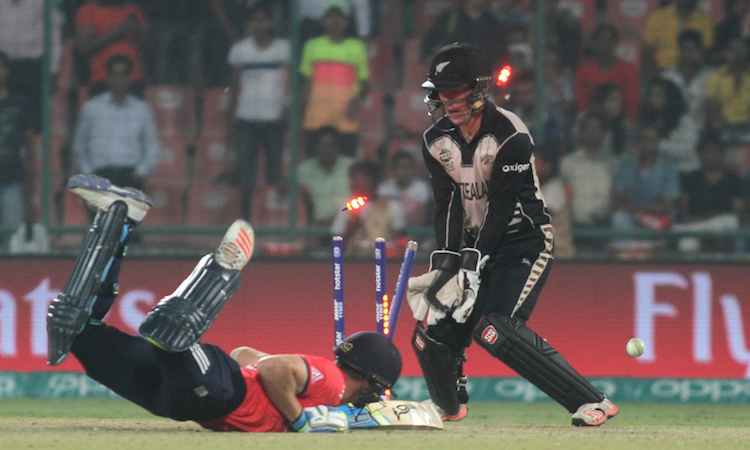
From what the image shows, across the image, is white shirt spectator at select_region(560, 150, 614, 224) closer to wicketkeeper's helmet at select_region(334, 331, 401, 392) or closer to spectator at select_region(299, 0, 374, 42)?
spectator at select_region(299, 0, 374, 42)

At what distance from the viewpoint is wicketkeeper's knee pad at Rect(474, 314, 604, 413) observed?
867 centimetres

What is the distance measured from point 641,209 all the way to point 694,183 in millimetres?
440

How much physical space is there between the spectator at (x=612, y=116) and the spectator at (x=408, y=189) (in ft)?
4.56

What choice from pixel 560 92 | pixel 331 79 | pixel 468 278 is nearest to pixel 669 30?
pixel 560 92

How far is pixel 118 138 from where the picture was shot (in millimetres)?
13258

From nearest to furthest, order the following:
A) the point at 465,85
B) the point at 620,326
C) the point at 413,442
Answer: the point at 413,442, the point at 465,85, the point at 620,326

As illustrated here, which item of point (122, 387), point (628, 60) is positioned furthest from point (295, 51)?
point (122, 387)

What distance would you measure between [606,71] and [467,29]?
1103 mm

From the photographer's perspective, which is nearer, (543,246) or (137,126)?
(543,246)

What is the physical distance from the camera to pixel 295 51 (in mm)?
13352

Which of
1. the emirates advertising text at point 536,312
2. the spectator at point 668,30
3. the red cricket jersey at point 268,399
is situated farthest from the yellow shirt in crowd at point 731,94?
the red cricket jersey at point 268,399

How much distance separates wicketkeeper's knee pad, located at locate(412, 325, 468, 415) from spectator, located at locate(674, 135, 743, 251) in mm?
4338

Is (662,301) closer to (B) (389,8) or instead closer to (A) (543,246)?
(B) (389,8)

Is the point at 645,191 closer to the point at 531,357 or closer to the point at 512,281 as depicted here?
the point at 512,281
